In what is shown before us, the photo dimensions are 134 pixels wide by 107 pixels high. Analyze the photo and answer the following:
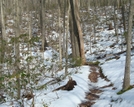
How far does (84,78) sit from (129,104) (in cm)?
484

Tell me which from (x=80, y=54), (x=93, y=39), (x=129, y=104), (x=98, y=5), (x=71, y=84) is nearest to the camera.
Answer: (x=129, y=104)

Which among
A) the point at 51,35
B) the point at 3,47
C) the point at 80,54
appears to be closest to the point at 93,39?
the point at 51,35

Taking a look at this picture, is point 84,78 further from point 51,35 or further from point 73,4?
point 51,35

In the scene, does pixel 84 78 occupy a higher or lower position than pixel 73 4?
lower

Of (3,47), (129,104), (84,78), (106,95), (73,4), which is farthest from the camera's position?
(73,4)

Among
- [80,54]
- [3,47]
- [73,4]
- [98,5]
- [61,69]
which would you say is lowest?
[61,69]

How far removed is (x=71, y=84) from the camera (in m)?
8.57

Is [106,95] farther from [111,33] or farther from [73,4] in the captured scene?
[111,33]

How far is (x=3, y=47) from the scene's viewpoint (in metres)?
7.07

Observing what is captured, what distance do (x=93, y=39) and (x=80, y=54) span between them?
546 inches

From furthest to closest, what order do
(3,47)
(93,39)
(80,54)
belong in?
1. (93,39)
2. (80,54)
3. (3,47)

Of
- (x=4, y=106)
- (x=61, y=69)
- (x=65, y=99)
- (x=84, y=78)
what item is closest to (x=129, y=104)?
(x=65, y=99)

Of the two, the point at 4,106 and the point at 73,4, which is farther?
the point at 73,4

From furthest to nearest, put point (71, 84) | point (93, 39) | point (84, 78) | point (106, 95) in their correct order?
point (93, 39)
point (84, 78)
point (71, 84)
point (106, 95)
